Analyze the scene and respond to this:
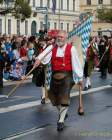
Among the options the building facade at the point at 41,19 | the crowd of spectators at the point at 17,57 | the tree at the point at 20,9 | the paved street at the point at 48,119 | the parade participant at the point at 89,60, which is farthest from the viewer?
the building facade at the point at 41,19

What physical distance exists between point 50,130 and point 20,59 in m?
12.4

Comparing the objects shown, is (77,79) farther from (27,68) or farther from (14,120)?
(27,68)

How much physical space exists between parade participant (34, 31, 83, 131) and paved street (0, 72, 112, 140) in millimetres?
479

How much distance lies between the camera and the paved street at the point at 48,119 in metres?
10.9

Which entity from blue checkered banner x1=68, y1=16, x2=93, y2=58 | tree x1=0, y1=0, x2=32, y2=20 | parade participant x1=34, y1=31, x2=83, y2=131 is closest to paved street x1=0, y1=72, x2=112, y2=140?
parade participant x1=34, y1=31, x2=83, y2=131

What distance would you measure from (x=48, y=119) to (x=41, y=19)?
82558 mm

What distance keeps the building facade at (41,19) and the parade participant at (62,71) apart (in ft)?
201

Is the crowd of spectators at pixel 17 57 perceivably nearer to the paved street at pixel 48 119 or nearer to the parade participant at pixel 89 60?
the parade participant at pixel 89 60

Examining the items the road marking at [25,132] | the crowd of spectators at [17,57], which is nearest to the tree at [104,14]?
the crowd of spectators at [17,57]

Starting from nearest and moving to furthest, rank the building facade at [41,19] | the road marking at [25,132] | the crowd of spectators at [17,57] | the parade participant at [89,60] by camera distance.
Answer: the road marking at [25,132]
the parade participant at [89,60]
the crowd of spectators at [17,57]
the building facade at [41,19]

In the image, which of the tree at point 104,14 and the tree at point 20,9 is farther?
the tree at point 104,14

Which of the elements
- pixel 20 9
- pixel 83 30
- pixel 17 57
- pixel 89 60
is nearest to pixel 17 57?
pixel 17 57

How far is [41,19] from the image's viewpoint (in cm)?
9500

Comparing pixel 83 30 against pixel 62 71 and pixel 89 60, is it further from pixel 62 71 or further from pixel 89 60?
pixel 89 60
